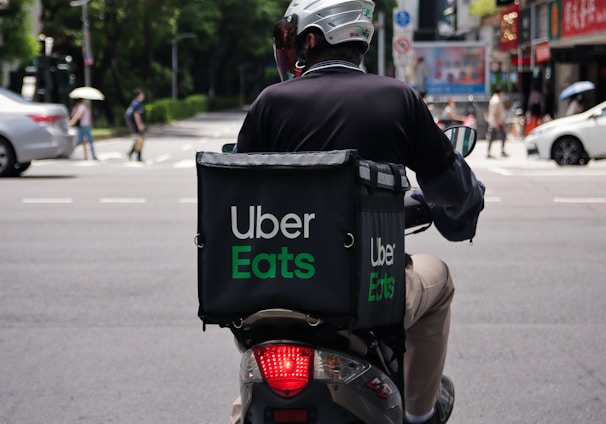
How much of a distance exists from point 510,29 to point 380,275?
44.9 meters

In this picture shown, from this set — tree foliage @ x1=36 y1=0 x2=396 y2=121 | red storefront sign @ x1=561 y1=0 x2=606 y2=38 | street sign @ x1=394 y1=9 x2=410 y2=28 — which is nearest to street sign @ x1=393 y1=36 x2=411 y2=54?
Result: street sign @ x1=394 y1=9 x2=410 y2=28

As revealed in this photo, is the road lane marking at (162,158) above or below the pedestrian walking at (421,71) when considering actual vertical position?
below

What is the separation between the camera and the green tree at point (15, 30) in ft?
124

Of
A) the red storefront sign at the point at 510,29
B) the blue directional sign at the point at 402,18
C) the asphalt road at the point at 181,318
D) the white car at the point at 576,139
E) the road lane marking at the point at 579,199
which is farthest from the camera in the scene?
the red storefront sign at the point at 510,29

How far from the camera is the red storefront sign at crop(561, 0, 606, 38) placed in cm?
3192

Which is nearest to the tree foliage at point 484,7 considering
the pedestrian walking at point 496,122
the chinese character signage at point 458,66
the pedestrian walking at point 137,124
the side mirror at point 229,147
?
the chinese character signage at point 458,66

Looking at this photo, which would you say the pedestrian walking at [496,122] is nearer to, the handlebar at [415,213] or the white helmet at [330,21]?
the handlebar at [415,213]

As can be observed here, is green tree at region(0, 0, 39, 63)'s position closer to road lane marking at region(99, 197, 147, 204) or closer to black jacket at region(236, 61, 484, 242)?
road lane marking at region(99, 197, 147, 204)

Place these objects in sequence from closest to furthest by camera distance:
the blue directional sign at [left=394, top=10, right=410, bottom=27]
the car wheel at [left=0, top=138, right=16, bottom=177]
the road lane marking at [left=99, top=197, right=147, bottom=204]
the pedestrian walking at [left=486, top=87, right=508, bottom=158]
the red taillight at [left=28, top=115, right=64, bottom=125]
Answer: the road lane marking at [left=99, top=197, right=147, bottom=204]
the car wheel at [left=0, top=138, right=16, bottom=177]
the red taillight at [left=28, top=115, right=64, bottom=125]
the pedestrian walking at [left=486, top=87, right=508, bottom=158]
the blue directional sign at [left=394, top=10, right=410, bottom=27]

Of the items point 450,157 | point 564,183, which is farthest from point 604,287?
point 564,183

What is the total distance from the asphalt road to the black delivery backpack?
2248 millimetres

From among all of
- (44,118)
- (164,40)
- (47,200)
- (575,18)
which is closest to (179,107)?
(164,40)

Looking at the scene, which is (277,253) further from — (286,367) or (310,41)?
(310,41)

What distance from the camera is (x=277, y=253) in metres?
3.10
